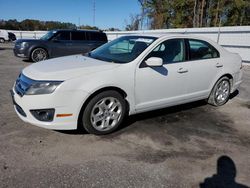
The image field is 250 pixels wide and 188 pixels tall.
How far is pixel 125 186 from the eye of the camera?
269cm

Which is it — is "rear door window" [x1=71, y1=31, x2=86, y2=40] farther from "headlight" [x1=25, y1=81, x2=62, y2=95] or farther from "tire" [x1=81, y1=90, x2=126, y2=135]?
"headlight" [x1=25, y1=81, x2=62, y2=95]

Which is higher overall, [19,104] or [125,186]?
[19,104]

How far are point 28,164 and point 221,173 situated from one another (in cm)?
236

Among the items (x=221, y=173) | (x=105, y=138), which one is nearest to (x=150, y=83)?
(x=105, y=138)

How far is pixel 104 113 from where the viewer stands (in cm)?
386

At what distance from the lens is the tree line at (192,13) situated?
30.0m

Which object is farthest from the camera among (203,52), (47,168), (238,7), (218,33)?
(238,7)

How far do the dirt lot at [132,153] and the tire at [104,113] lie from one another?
14cm

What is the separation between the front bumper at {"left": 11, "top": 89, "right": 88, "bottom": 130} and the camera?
3.38 metres

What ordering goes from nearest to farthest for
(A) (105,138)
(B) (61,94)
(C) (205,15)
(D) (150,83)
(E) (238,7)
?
(B) (61,94), (A) (105,138), (D) (150,83), (E) (238,7), (C) (205,15)

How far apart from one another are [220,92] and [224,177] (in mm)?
3080

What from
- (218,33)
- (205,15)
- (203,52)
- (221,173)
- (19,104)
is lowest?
(221,173)

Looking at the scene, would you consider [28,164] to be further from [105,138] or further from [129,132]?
[129,132]

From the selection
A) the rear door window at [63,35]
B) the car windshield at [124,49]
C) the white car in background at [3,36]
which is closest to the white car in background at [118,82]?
the car windshield at [124,49]
